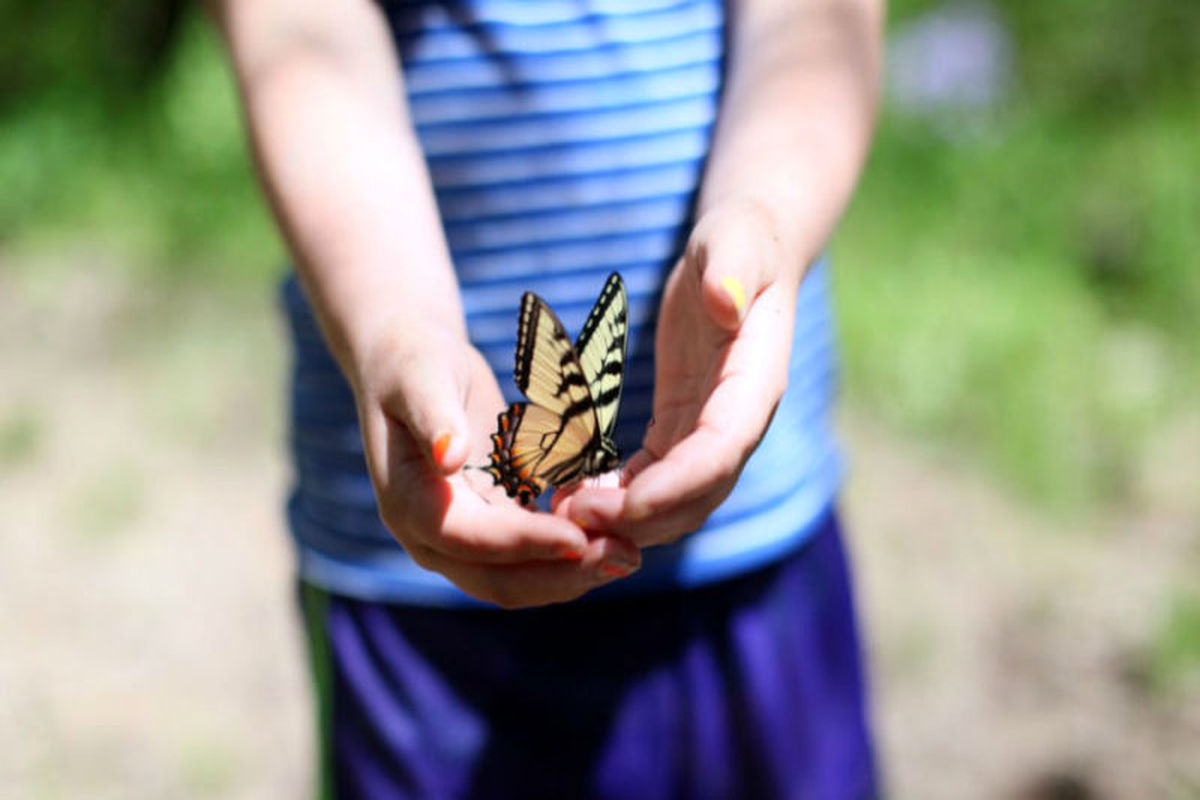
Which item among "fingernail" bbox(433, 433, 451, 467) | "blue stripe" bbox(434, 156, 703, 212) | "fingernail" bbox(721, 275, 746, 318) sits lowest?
"fingernail" bbox(433, 433, 451, 467)

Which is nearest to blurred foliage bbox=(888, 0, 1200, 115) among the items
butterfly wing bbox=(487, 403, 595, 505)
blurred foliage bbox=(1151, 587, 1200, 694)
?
blurred foliage bbox=(1151, 587, 1200, 694)

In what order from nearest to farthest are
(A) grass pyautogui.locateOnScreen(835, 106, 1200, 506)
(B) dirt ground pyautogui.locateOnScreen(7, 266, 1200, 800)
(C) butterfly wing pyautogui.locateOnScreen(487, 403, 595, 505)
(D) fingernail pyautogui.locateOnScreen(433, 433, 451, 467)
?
(D) fingernail pyautogui.locateOnScreen(433, 433, 451, 467)
(C) butterfly wing pyautogui.locateOnScreen(487, 403, 595, 505)
(B) dirt ground pyautogui.locateOnScreen(7, 266, 1200, 800)
(A) grass pyautogui.locateOnScreen(835, 106, 1200, 506)

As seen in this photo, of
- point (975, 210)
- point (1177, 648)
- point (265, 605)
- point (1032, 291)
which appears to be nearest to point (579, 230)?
point (1177, 648)

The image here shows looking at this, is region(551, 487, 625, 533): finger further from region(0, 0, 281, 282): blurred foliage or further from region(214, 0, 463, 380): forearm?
region(0, 0, 281, 282): blurred foliage

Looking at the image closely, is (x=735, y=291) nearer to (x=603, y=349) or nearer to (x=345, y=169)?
(x=603, y=349)

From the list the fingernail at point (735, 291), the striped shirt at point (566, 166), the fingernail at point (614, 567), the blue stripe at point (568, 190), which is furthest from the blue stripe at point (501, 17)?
the fingernail at point (614, 567)

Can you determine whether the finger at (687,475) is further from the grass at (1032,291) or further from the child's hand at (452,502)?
the grass at (1032,291)
